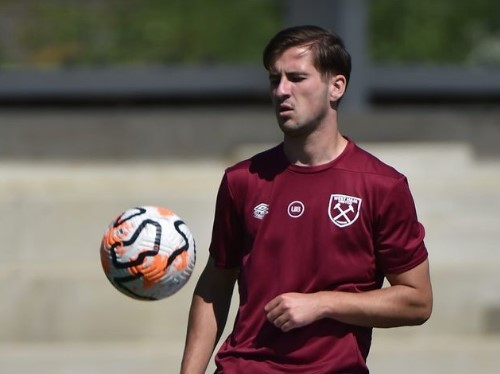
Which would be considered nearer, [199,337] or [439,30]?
[199,337]

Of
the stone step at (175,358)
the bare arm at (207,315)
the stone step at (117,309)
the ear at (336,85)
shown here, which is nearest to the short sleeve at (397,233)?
the ear at (336,85)

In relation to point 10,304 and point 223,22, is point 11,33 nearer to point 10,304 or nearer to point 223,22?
point 223,22

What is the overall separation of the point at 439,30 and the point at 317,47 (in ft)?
22.8

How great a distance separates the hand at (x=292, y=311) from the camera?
14.1 ft

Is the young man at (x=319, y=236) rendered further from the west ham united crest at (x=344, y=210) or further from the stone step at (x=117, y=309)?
the stone step at (x=117, y=309)

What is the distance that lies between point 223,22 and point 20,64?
68.9 inches

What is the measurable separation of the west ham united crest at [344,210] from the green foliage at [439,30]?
22.4ft

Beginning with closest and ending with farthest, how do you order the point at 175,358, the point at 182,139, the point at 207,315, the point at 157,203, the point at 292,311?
the point at 292,311 → the point at 207,315 → the point at 175,358 → the point at 157,203 → the point at 182,139

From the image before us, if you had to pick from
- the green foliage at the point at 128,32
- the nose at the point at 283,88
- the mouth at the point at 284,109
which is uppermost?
the green foliage at the point at 128,32

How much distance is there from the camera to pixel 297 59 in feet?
14.7

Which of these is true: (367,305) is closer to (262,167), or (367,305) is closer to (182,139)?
(262,167)

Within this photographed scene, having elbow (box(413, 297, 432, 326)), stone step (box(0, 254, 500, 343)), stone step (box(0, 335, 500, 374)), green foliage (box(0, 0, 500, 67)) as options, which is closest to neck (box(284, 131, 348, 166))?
elbow (box(413, 297, 432, 326))

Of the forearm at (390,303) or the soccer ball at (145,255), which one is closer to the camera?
the forearm at (390,303)

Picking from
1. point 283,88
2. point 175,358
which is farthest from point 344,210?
point 175,358
